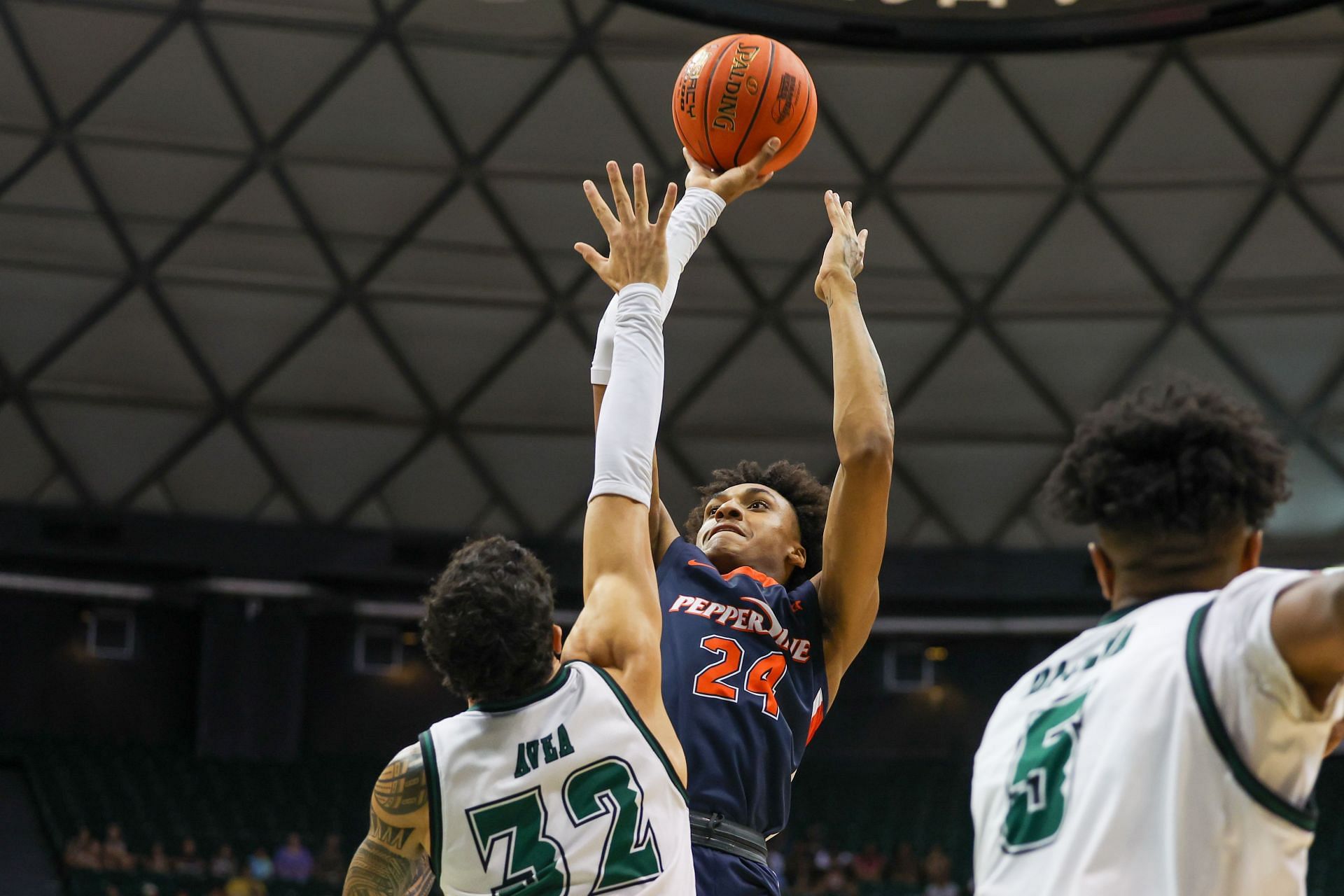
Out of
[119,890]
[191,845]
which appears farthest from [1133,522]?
[191,845]

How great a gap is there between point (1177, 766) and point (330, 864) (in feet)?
57.6

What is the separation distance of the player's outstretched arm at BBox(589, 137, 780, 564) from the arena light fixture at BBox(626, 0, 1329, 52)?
941 cm

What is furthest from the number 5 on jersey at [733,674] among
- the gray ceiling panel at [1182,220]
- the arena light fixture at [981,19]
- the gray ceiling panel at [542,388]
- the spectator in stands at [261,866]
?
the gray ceiling panel at [542,388]

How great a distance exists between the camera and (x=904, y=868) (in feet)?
64.3

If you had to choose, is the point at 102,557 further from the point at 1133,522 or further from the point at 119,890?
the point at 1133,522

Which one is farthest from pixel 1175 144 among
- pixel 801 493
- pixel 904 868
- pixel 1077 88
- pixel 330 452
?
pixel 801 493

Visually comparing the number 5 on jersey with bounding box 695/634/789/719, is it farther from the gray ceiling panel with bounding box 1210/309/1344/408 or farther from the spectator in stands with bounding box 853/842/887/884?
the gray ceiling panel with bounding box 1210/309/1344/408

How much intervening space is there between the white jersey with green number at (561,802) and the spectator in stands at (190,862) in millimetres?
14808

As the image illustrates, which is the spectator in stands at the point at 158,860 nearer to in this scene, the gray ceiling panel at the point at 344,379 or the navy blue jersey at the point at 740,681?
the gray ceiling panel at the point at 344,379

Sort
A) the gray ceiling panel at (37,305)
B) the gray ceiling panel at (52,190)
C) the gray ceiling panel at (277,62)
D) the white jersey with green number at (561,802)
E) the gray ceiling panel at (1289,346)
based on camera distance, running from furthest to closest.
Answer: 1. the gray ceiling panel at (1289,346)
2. the gray ceiling panel at (37,305)
3. the gray ceiling panel at (52,190)
4. the gray ceiling panel at (277,62)
5. the white jersey with green number at (561,802)

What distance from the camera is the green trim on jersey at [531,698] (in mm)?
3371

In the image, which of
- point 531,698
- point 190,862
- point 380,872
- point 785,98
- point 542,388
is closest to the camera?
point 531,698

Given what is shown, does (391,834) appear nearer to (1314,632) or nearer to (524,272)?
(1314,632)

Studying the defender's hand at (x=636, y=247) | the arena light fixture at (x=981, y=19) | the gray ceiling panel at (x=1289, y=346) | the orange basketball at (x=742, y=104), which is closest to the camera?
the defender's hand at (x=636, y=247)
